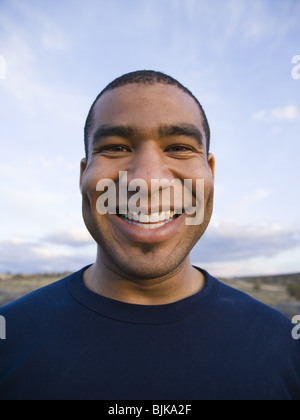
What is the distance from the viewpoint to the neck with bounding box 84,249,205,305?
2131 millimetres

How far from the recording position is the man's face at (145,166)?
1.96m

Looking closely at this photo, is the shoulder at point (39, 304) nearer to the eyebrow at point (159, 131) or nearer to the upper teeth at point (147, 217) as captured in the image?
the upper teeth at point (147, 217)

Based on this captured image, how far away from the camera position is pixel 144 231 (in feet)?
6.42

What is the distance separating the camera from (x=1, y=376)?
1.87m

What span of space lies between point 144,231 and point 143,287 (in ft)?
1.43

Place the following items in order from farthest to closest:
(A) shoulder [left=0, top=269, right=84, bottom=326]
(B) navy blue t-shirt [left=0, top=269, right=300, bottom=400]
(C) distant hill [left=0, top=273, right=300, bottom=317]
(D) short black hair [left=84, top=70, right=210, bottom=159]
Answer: (C) distant hill [left=0, top=273, right=300, bottom=317] → (D) short black hair [left=84, top=70, right=210, bottom=159] → (A) shoulder [left=0, top=269, right=84, bottom=326] → (B) navy blue t-shirt [left=0, top=269, right=300, bottom=400]

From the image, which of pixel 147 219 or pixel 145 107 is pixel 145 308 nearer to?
pixel 147 219

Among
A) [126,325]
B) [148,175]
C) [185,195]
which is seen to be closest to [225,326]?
[126,325]

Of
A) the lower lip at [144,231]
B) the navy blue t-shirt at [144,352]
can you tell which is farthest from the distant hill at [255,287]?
the lower lip at [144,231]

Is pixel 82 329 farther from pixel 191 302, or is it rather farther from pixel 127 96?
pixel 127 96

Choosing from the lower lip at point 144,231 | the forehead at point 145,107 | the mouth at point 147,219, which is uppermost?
the forehead at point 145,107

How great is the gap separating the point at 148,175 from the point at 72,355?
3.87 ft

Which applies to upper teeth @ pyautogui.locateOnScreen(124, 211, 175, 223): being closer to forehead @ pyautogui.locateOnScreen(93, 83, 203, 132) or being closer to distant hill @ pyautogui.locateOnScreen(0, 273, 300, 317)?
forehead @ pyautogui.locateOnScreen(93, 83, 203, 132)

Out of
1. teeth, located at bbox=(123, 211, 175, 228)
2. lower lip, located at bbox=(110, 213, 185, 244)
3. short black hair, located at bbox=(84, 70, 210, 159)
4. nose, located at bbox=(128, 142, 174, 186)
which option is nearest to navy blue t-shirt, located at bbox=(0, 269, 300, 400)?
lower lip, located at bbox=(110, 213, 185, 244)
